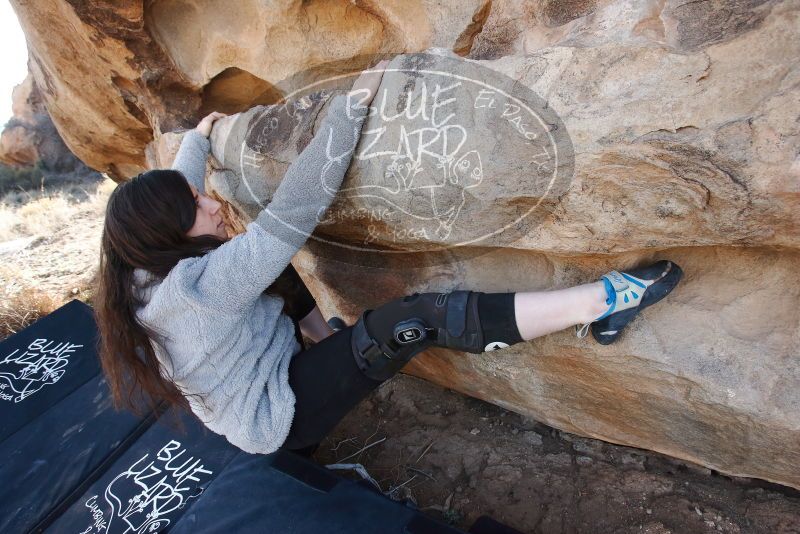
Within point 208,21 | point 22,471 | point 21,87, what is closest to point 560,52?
point 208,21

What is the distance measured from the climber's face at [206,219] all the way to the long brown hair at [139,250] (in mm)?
32

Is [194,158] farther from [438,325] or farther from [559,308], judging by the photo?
[559,308]

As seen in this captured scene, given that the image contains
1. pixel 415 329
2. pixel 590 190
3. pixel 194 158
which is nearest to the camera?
pixel 590 190

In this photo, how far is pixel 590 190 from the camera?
4.14 ft

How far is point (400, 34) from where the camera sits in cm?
197

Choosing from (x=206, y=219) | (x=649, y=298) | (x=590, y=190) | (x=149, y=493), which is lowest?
(x=149, y=493)

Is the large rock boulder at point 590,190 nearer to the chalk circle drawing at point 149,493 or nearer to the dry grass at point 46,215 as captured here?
the chalk circle drawing at point 149,493

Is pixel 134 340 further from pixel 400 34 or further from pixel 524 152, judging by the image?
pixel 400 34

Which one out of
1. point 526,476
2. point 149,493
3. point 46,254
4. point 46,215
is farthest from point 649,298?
point 46,215

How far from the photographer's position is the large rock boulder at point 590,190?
43.7 inches

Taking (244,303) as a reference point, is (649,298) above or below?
below

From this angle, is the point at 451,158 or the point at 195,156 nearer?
the point at 451,158

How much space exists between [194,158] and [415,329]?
1.05m

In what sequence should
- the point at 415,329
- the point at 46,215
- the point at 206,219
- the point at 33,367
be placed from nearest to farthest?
the point at 415,329 < the point at 206,219 < the point at 33,367 < the point at 46,215
